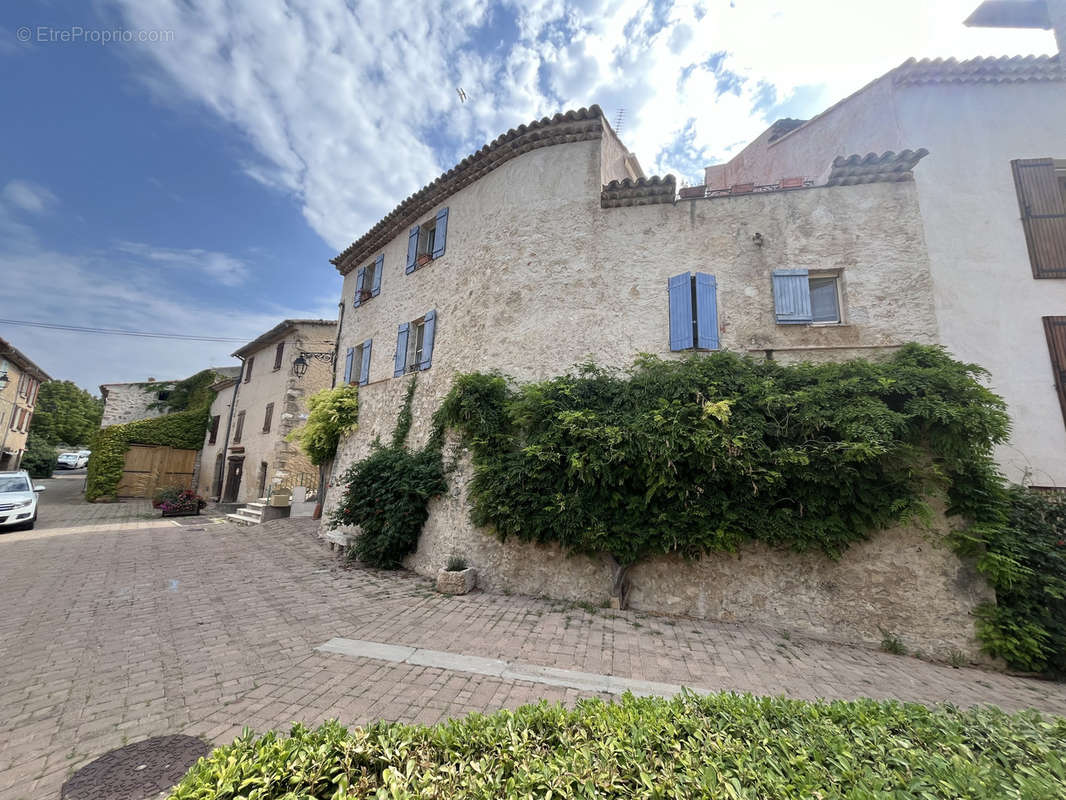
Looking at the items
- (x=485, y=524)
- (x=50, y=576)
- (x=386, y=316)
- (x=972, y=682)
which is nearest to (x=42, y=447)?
(x=50, y=576)

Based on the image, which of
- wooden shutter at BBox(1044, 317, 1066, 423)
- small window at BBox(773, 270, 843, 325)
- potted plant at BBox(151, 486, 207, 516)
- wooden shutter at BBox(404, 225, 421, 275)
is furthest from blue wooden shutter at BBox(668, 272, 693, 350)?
potted plant at BBox(151, 486, 207, 516)

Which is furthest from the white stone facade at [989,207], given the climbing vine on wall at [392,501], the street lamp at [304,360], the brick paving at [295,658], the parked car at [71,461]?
the parked car at [71,461]

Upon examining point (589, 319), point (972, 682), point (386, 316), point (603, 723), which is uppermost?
point (386, 316)

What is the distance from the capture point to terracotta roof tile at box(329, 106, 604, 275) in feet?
27.7

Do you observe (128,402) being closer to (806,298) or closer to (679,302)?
(679,302)

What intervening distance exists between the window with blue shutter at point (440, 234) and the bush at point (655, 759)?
9863 mm

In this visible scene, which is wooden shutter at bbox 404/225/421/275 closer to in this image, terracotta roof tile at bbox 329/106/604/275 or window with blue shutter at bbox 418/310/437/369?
terracotta roof tile at bbox 329/106/604/275

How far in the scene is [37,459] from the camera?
25875mm

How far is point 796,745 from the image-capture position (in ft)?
7.18

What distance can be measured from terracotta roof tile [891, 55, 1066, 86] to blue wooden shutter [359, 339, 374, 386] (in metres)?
13.7

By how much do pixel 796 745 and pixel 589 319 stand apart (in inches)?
259

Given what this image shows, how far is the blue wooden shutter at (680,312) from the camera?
7207 mm

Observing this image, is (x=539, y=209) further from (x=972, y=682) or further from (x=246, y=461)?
(x=246, y=461)

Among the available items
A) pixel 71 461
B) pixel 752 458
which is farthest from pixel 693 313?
pixel 71 461
